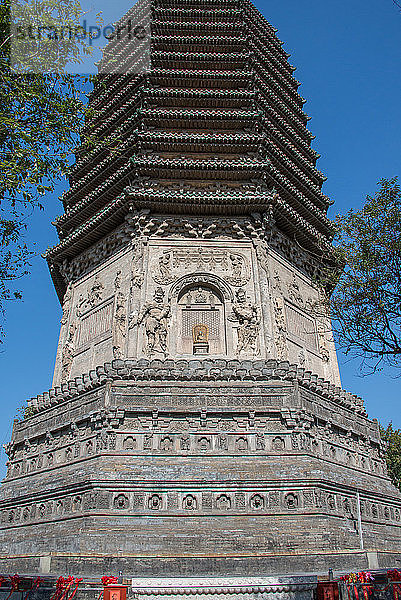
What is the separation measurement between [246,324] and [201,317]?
1556 millimetres

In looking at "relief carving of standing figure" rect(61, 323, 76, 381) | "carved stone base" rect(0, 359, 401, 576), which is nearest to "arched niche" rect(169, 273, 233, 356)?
"carved stone base" rect(0, 359, 401, 576)

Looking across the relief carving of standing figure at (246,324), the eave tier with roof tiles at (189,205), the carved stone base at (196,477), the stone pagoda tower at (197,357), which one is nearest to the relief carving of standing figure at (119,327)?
the stone pagoda tower at (197,357)

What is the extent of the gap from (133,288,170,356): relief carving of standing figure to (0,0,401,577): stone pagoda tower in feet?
0.16

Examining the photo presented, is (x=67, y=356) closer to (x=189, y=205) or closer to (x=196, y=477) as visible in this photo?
(x=189, y=205)

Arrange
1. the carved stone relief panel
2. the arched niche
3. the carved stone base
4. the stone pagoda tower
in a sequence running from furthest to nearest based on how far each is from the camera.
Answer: the carved stone relief panel < the arched niche < the stone pagoda tower < the carved stone base

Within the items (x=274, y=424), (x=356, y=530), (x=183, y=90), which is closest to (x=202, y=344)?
(x=274, y=424)

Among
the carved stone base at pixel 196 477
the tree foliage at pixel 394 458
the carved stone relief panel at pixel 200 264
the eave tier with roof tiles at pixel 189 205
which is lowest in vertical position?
the carved stone base at pixel 196 477

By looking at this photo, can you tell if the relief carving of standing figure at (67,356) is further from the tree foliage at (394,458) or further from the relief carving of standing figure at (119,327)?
the tree foliage at (394,458)

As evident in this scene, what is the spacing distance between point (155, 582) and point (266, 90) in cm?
2083

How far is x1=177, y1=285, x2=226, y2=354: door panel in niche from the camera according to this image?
50.6ft

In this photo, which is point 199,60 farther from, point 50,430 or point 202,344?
point 50,430

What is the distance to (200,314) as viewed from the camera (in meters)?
16.0

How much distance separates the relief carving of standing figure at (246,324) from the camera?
1509 centimetres

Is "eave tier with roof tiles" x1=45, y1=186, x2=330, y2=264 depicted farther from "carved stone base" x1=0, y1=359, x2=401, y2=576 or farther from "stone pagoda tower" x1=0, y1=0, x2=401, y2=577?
"carved stone base" x1=0, y1=359, x2=401, y2=576
